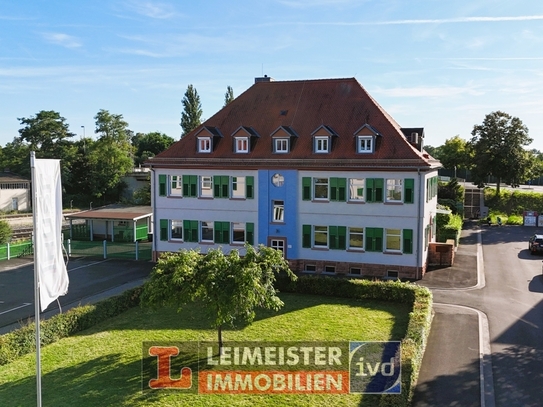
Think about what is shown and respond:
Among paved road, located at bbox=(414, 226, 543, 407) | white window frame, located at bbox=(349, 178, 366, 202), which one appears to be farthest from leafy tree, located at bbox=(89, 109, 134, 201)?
paved road, located at bbox=(414, 226, 543, 407)

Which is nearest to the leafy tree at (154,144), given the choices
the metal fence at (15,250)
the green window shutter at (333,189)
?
the metal fence at (15,250)

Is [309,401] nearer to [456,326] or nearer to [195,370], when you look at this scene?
[195,370]

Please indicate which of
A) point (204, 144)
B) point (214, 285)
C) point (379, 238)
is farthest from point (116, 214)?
point (214, 285)

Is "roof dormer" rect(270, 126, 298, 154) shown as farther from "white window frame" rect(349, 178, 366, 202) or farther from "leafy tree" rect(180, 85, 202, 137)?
"leafy tree" rect(180, 85, 202, 137)

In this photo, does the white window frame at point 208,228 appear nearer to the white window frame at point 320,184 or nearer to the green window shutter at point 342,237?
the white window frame at point 320,184

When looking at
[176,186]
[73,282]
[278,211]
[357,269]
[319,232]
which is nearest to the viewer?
[73,282]

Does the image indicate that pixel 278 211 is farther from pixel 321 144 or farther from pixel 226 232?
pixel 321 144
